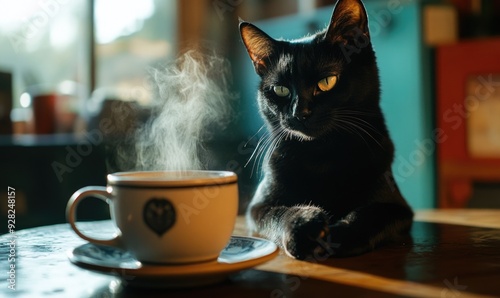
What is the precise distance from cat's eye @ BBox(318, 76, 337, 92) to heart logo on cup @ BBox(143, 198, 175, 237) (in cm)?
39

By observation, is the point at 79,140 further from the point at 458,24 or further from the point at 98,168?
the point at 458,24

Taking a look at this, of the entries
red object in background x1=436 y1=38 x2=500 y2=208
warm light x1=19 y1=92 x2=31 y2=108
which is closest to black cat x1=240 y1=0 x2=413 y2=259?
red object in background x1=436 y1=38 x2=500 y2=208

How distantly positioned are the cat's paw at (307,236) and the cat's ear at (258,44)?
370mm

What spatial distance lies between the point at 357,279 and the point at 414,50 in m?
1.93

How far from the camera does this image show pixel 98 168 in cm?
249

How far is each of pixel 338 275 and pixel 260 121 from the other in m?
1.30

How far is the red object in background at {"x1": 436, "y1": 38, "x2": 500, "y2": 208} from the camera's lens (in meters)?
2.28

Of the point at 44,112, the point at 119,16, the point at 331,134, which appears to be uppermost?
the point at 119,16

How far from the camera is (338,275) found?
0.61 metres

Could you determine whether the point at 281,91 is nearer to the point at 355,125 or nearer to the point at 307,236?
the point at 355,125

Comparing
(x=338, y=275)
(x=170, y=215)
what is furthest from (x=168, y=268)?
(x=338, y=275)

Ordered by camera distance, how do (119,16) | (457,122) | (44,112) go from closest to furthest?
(457,122) → (44,112) → (119,16)

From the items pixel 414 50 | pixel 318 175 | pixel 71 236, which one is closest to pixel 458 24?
pixel 414 50

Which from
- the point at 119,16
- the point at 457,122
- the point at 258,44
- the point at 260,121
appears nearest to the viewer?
Answer: the point at 258,44
